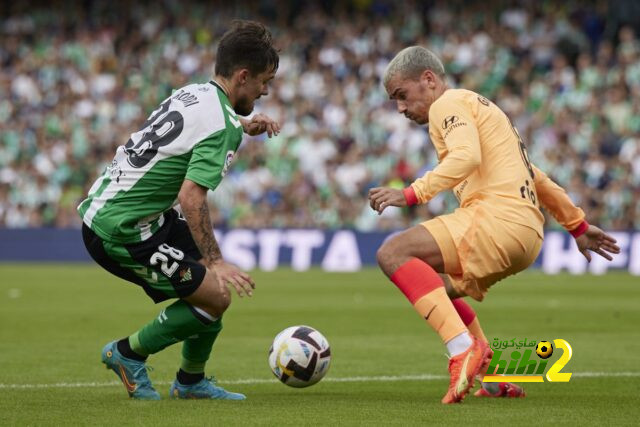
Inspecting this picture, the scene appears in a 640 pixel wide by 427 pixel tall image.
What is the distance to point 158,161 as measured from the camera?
7.02m

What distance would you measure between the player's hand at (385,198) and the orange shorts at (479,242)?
476mm

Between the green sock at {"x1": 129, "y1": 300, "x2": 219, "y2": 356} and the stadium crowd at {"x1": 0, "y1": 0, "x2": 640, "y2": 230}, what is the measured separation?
699 inches

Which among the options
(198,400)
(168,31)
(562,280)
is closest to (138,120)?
(168,31)

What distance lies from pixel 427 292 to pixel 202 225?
4.80 ft

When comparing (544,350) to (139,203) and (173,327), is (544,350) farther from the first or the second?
(139,203)

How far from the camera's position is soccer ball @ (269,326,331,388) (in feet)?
24.8

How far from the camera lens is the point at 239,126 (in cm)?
694

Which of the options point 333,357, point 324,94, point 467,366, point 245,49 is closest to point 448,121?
point 245,49

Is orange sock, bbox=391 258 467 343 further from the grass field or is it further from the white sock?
the grass field

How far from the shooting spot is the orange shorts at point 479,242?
23.6ft

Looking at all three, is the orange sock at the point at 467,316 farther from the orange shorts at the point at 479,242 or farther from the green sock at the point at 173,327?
the green sock at the point at 173,327

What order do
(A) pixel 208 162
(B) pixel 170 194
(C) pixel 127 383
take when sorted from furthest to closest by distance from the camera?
(C) pixel 127 383
(B) pixel 170 194
(A) pixel 208 162

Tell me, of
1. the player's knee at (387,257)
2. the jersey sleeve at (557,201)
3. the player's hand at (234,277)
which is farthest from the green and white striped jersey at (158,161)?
the jersey sleeve at (557,201)

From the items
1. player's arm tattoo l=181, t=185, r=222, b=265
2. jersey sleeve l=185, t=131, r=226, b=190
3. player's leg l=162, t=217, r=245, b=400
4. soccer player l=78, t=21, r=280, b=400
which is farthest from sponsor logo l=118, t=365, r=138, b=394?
jersey sleeve l=185, t=131, r=226, b=190
